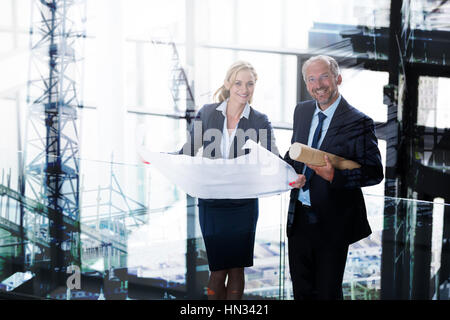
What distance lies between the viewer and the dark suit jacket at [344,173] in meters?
2.11

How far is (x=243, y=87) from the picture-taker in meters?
2.22

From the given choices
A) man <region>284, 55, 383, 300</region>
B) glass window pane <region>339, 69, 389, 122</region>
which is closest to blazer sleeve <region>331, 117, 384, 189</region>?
man <region>284, 55, 383, 300</region>

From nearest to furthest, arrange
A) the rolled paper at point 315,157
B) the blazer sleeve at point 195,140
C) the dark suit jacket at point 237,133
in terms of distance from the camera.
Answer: the rolled paper at point 315,157 → the dark suit jacket at point 237,133 → the blazer sleeve at point 195,140

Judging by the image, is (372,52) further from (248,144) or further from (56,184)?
(56,184)

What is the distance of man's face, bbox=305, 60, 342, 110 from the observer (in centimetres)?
215

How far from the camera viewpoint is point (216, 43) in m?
2.74

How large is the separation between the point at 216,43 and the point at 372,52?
839mm

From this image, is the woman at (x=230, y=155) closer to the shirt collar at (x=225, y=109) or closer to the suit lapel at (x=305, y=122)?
the shirt collar at (x=225, y=109)

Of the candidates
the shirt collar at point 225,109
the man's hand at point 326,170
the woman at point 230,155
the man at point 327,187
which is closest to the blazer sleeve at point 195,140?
the woman at point 230,155

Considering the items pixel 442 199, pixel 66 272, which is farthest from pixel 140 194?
pixel 442 199

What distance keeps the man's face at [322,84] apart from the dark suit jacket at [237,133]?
0.81 ft

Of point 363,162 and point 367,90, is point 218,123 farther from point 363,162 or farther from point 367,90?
point 367,90

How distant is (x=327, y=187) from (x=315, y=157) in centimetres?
16

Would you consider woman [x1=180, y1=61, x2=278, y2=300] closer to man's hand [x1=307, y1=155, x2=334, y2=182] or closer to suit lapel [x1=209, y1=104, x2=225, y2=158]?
suit lapel [x1=209, y1=104, x2=225, y2=158]
